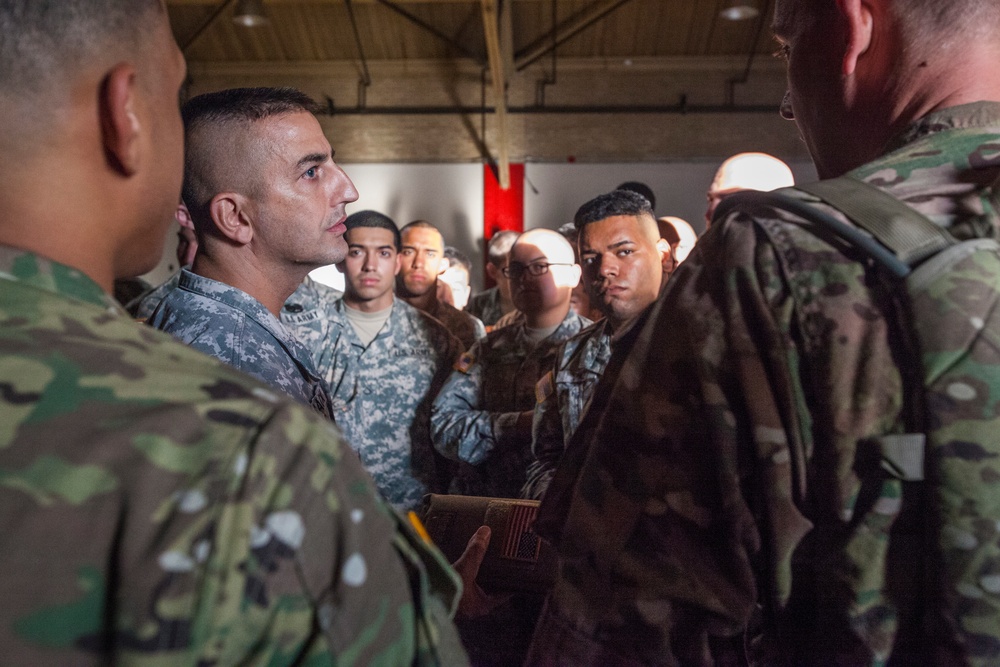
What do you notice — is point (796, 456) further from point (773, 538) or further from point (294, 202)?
point (294, 202)

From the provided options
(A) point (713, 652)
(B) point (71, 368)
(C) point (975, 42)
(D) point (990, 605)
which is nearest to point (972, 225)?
(C) point (975, 42)

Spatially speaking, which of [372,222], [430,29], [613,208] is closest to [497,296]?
[372,222]

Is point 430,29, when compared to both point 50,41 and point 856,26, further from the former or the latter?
point 50,41

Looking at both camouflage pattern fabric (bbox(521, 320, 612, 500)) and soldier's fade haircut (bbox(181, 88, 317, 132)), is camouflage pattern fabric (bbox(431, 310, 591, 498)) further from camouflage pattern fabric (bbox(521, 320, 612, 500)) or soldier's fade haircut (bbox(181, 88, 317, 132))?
soldier's fade haircut (bbox(181, 88, 317, 132))

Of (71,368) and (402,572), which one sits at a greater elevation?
(71,368)

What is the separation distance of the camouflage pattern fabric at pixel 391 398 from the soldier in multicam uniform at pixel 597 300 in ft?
2.44

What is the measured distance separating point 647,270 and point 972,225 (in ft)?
6.88

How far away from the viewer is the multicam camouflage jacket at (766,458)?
842 mm

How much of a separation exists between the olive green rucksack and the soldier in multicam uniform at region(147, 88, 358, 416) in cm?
122

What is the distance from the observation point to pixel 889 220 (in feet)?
2.79

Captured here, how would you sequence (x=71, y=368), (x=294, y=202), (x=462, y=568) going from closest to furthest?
(x=71, y=368), (x=462, y=568), (x=294, y=202)

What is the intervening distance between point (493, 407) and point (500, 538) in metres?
1.39

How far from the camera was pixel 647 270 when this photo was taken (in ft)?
9.66

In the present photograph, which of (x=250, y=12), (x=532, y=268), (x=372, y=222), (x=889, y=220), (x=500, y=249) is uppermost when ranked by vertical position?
(x=250, y=12)
